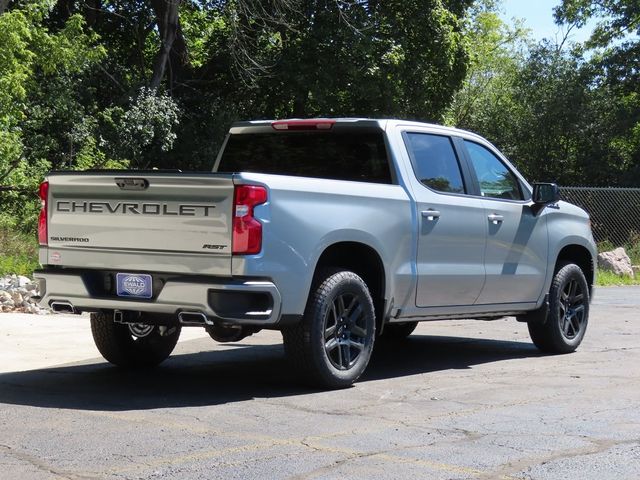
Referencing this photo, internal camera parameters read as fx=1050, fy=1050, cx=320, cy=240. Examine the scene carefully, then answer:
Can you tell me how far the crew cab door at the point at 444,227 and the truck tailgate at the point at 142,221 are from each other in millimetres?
2032

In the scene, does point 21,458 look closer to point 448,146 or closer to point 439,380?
point 439,380

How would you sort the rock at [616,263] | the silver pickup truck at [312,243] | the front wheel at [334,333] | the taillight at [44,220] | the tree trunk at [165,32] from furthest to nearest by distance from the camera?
the tree trunk at [165,32] → the rock at [616,263] → the taillight at [44,220] → the front wheel at [334,333] → the silver pickup truck at [312,243]

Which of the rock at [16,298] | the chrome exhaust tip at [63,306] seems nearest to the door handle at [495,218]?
the chrome exhaust tip at [63,306]

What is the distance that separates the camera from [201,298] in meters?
6.97

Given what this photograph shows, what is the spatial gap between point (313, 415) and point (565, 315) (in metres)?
4.18

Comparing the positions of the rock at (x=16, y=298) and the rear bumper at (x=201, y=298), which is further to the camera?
the rock at (x=16, y=298)

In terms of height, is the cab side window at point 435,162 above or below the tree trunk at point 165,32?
below

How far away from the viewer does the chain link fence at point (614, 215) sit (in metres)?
24.0

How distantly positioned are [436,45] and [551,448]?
75.6 ft

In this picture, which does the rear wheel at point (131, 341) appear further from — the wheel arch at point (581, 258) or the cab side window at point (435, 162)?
the wheel arch at point (581, 258)

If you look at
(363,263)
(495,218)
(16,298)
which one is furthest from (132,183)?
(16,298)

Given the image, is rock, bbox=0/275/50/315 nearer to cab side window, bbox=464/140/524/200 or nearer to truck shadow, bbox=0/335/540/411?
truck shadow, bbox=0/335/540/411

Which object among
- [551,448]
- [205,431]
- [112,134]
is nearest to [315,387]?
[205,431]

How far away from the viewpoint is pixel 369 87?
88.0 feet
